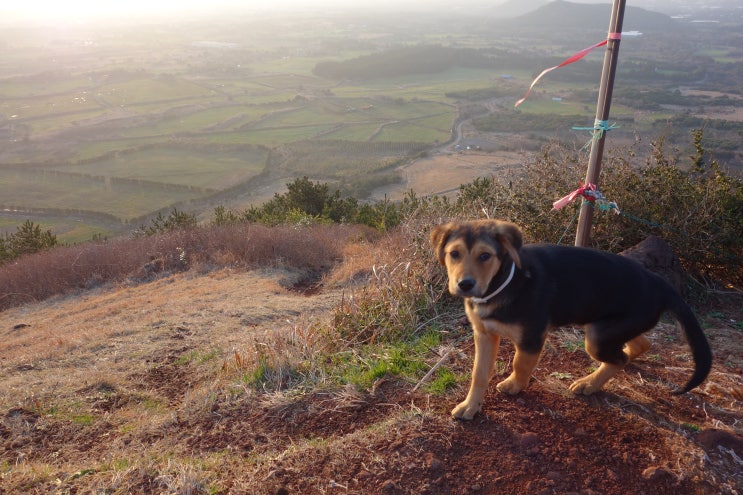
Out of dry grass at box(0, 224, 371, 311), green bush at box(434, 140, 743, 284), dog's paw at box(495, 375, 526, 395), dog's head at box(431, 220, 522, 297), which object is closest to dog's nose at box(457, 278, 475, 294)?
dog's head at box(431, 220, 522, 297)

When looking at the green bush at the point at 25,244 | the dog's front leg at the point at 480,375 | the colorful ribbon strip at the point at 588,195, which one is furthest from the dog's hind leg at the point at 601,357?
the green bush at the point at 25,244

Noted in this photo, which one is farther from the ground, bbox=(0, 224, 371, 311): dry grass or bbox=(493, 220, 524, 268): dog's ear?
bbox=(493, 220, 524, 268): dog's ear

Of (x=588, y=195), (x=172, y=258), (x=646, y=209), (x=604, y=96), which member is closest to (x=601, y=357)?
(x=588, y=195)

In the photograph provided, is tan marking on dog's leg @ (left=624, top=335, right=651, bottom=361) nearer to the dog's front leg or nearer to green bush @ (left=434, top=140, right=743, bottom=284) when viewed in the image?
the dog's front leg

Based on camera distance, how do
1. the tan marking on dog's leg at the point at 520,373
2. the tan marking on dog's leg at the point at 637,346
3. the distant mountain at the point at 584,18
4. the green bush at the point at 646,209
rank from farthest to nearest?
the distant mountain at the point at 584,18
the green bush at the point at 646,209
the tan marking on dog's leg at the point at 637,346
the tan marking on dog's leg at the point at 520,373

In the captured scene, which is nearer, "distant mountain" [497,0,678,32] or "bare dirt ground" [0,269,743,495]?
"bare dirt ground" [0,269,743,495]

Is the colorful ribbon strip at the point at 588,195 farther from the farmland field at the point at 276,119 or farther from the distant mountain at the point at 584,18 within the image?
the distant mountain at the point at 584,18

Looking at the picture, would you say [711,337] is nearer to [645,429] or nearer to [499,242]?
[645,429]

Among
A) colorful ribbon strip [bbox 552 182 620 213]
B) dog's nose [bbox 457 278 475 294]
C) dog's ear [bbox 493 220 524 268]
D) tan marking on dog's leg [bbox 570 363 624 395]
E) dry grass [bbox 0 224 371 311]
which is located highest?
dog's ear [bbox 493 220 524 268]
